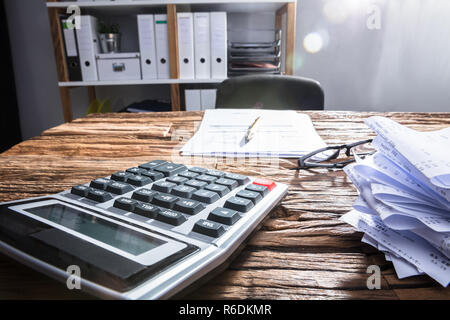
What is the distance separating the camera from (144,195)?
301mm

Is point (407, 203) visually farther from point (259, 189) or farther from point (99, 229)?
point (99, 229)

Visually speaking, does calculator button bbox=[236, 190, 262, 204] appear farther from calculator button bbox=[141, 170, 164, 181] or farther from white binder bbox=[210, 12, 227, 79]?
white binder bbox=[210, 12, 227, 79]

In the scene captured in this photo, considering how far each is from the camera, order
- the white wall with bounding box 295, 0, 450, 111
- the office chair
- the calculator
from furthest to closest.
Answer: the white wall with bounding box 295, 0, 450, 111
the office chair
the calculator

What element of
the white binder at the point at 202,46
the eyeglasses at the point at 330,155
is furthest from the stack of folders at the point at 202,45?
the eyeglasses at the point at 330,155

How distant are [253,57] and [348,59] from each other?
74 cm

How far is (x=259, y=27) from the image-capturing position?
2.04 meters

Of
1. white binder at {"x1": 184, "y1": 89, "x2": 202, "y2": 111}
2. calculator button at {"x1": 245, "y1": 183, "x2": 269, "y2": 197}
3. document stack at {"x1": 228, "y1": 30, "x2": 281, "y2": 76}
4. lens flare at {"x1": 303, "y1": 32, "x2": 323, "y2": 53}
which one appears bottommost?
white binder at {"x1": 184, "y1": 89, "x2": 202, "y2": 111}

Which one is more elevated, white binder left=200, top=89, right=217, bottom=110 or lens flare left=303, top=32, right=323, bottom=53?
lens flare left=303, top=32, right=323, bottom=53

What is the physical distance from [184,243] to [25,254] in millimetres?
105

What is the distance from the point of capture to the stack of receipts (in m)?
0.55

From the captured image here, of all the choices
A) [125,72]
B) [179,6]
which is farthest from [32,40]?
[179,6]

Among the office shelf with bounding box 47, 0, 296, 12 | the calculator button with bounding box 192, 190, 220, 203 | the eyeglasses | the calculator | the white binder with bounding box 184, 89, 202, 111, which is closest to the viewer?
the calculator

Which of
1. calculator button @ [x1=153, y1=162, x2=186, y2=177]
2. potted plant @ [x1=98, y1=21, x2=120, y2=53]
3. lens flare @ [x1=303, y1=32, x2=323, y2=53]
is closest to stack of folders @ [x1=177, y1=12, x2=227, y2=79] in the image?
potted plant @ [x1=98, y1=21, x2=120, y2=53]
